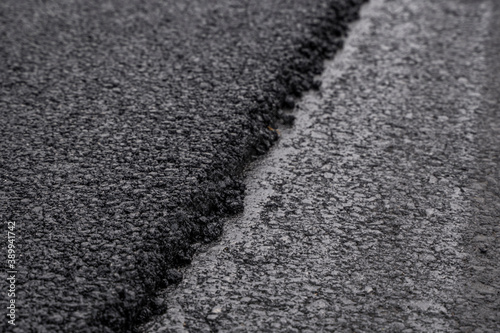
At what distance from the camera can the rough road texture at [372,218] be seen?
2.26 meters

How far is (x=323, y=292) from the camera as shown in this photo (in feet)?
7.70

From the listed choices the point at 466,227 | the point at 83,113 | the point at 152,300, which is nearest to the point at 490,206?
the point at 466,227

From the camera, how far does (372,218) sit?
2.73 m

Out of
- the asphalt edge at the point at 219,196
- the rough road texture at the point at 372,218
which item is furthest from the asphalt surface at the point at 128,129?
the rough road texture at the point at 372,218

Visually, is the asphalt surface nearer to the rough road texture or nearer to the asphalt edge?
the asphalt edge

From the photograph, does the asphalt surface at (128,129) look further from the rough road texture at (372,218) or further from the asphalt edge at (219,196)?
the rough road texture at (372,218)

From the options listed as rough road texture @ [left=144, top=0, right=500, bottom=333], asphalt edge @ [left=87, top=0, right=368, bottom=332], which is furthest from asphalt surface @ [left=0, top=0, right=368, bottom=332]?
rough road texture @ [left=144, top=0, right=500, bottom=333]

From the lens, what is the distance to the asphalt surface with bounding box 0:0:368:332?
229 centimetres

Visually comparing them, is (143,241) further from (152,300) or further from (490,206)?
(490,206)

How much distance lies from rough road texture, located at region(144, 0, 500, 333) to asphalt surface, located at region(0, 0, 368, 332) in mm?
160

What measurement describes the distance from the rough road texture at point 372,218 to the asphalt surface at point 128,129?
160mm

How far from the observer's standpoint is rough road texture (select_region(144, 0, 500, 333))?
226 cm

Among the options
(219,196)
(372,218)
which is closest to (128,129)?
(219,196)

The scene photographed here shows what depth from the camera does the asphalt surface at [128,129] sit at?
7.53 ft
